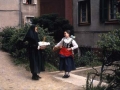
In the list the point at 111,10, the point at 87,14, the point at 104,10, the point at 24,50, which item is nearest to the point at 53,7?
the point at 87,14

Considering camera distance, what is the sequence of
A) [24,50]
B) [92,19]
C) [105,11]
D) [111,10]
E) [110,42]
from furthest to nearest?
[92,19] → [105,11] → [111,10] → [24,50] → [110,42]

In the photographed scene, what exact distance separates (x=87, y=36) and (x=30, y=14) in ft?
33.5

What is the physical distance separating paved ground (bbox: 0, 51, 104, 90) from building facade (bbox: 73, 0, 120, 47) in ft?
14.5

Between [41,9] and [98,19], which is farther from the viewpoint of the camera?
[41,9]

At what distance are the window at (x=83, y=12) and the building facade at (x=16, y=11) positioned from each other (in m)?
6.15

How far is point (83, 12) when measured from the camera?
54.5ft

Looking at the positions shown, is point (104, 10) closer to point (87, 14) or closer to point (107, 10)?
point (107, 10)

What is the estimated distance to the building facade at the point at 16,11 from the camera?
22578 millimetres

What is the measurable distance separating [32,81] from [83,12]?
7.80 meters

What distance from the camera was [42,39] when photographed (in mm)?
12086

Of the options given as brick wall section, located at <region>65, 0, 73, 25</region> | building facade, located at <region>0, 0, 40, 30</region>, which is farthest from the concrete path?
building facade, located at <region>0, 0, 40, 30</region>

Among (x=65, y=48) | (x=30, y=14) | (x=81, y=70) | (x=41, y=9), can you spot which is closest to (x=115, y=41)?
(x=65, y=48)

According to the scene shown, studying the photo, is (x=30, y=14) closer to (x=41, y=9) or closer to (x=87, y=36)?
(x=41, y=9)

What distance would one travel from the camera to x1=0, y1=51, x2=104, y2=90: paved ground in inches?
354
